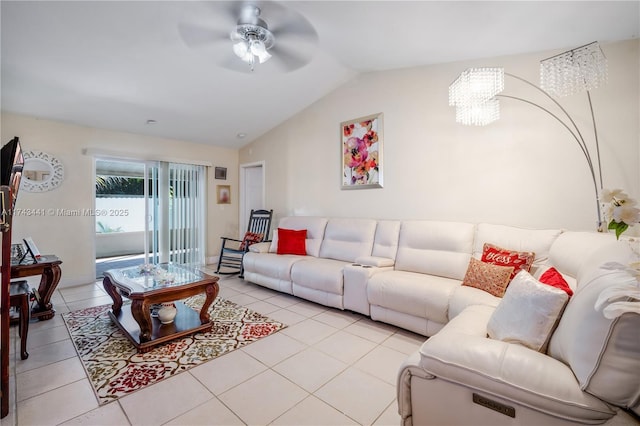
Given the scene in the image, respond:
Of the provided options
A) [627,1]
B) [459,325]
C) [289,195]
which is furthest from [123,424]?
[627,1]

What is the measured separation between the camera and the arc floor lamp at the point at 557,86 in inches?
72.6

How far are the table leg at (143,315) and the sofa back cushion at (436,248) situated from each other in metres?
2.32

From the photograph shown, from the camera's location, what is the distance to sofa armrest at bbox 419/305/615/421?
2.96ft

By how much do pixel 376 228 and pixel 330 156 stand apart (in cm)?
138

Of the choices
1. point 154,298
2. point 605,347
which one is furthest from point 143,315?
point 605,347

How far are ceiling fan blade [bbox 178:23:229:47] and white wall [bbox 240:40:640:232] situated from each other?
6.20 feet

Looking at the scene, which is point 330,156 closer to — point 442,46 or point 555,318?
point 442,46

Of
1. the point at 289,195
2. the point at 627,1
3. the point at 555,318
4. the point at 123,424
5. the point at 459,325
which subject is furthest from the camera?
the point at 289,195

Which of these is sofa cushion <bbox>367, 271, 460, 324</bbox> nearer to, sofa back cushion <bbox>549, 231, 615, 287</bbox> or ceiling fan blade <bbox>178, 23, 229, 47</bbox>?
sofa back cushion <bbox>549, 231, 615, 287</bbox>

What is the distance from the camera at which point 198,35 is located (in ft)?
8.48

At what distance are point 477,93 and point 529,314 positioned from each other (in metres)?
1.72

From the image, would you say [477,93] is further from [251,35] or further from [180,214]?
[180,214]

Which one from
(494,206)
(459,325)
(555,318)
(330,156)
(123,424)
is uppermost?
(330,156)

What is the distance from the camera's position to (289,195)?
4734mm
